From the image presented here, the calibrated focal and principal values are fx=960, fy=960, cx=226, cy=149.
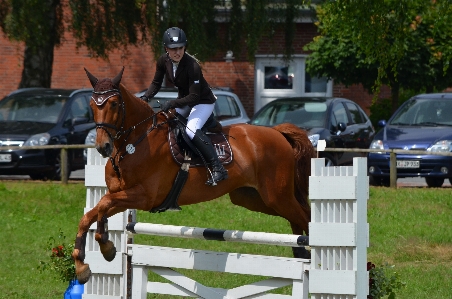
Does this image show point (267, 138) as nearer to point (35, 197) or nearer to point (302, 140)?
point (302, 140)

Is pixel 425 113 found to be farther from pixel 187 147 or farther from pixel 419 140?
pixel 187 147

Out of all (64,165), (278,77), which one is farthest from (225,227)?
(278,77)

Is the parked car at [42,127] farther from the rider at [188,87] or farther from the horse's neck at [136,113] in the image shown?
the horse's neck at [136,113]

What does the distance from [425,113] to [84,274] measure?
11.7 metres

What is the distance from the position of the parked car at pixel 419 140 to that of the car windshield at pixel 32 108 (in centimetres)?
611

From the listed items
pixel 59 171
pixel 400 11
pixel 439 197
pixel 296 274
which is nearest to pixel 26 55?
pixel 59 171

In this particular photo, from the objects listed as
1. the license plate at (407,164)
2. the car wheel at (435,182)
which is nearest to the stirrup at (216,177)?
the license plate at (407,164)

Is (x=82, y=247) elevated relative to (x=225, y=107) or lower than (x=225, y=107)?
lower

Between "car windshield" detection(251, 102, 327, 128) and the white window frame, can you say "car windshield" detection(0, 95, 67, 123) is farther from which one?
the white window frame

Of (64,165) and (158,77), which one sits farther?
(64,165)

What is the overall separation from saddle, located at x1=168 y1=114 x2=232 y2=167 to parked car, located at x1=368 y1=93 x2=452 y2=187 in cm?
761

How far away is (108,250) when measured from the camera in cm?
796

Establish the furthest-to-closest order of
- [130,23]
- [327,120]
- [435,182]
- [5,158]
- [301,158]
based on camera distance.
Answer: [130,23] < [327,120] < [435,182] < [5,158] < [301,158]

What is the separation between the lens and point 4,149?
1670cm
